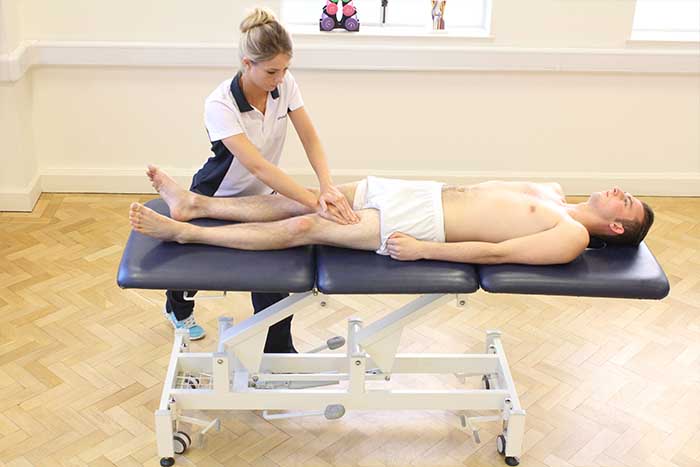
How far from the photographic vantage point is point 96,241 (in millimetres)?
3500

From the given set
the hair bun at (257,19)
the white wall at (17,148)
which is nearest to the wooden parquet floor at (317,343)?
the white wall at (17,148)

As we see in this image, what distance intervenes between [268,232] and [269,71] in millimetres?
405

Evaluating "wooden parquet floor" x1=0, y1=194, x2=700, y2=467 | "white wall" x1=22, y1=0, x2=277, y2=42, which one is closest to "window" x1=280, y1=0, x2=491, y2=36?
"white wall" x1=22, y1=0, x2=277, y2=42

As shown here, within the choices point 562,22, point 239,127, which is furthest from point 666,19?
point 239,127

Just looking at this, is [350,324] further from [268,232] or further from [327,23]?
[327,23]

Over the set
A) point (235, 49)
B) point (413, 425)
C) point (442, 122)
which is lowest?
point (413, 425)

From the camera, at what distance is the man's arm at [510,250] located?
7.21ft

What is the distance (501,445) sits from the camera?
95.0 inches

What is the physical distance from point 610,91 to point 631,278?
185 centimetres

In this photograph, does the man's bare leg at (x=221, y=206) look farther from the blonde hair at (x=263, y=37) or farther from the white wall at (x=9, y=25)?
the white wall at (x=9, y=25)

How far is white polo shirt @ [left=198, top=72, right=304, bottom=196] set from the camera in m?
2.32

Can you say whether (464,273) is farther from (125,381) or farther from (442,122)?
(442,122)

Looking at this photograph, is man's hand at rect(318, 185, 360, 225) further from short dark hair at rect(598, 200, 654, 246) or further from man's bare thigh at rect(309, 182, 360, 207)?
short dark hair at rect(598, 200, 654, 246)

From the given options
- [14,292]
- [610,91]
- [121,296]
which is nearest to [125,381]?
[121,296]
